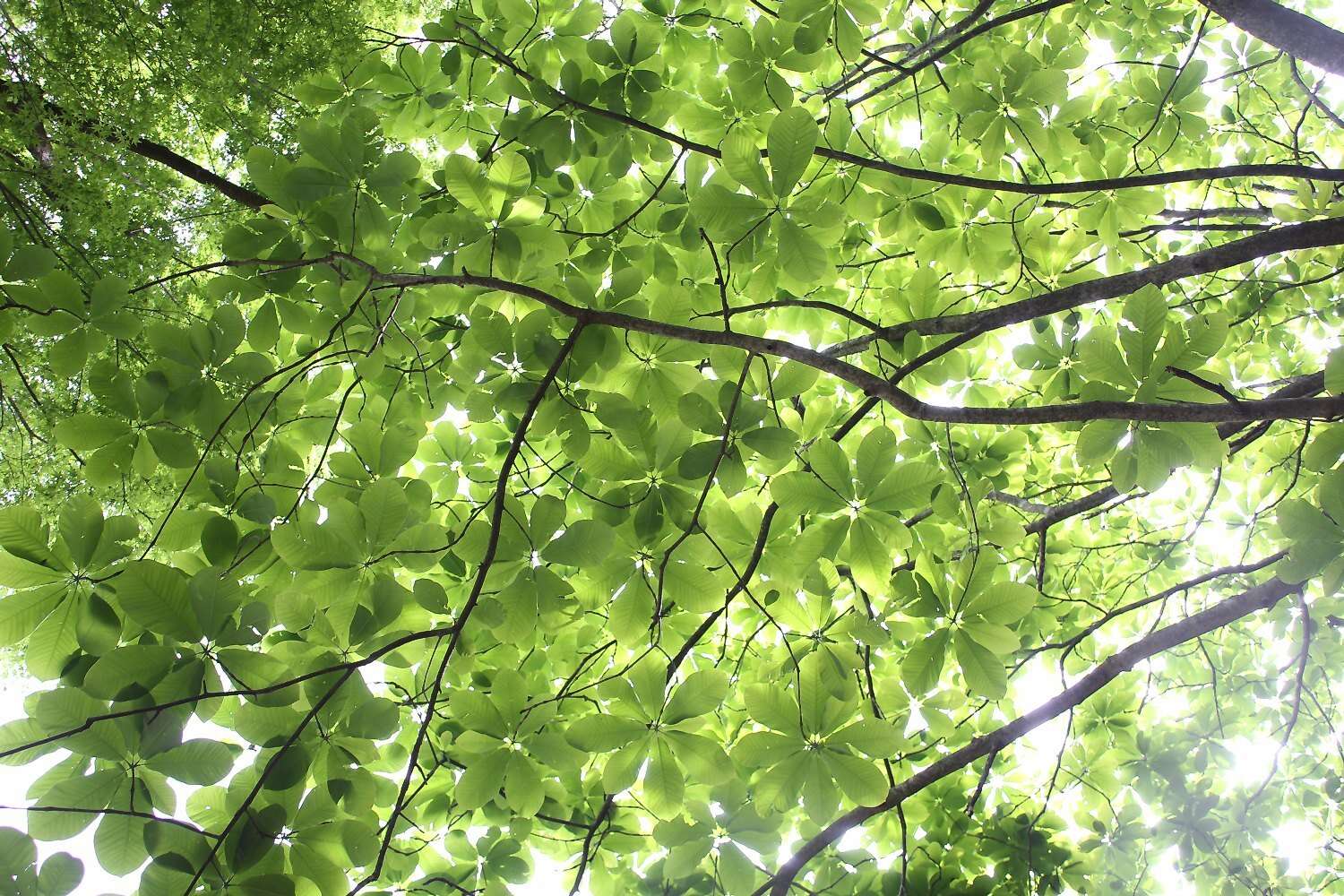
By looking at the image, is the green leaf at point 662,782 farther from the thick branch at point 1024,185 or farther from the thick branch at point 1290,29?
the thick branch at point 1290,29

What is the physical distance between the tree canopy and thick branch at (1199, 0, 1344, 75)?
11 millimetres

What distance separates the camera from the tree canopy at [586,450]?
138 cm

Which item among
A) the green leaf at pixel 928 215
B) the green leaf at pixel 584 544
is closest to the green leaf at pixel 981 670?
the green leaf at pixel 584 544

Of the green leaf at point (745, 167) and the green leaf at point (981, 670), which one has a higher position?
the green leaf at point (745, 167)

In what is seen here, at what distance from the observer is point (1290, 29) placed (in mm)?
1841

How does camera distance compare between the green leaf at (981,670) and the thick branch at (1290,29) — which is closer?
the green leaf at (981,670)

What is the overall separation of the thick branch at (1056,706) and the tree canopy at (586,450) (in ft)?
0.04

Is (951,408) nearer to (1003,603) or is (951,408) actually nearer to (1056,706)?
(1003,603)

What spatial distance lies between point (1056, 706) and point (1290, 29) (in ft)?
5.93

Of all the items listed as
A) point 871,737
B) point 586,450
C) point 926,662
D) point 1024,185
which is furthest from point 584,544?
point 1024,185

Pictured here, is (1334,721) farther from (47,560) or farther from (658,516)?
(47,560)

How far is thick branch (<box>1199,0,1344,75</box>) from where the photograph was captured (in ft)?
5.95

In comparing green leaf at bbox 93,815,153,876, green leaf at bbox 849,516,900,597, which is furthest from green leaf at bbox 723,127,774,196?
green leaf at bbox 93,815,153,876

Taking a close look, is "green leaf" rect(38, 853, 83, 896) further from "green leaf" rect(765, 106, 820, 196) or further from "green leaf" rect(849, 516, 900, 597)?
"green leaf" rect(765, 106, 820, 196)
